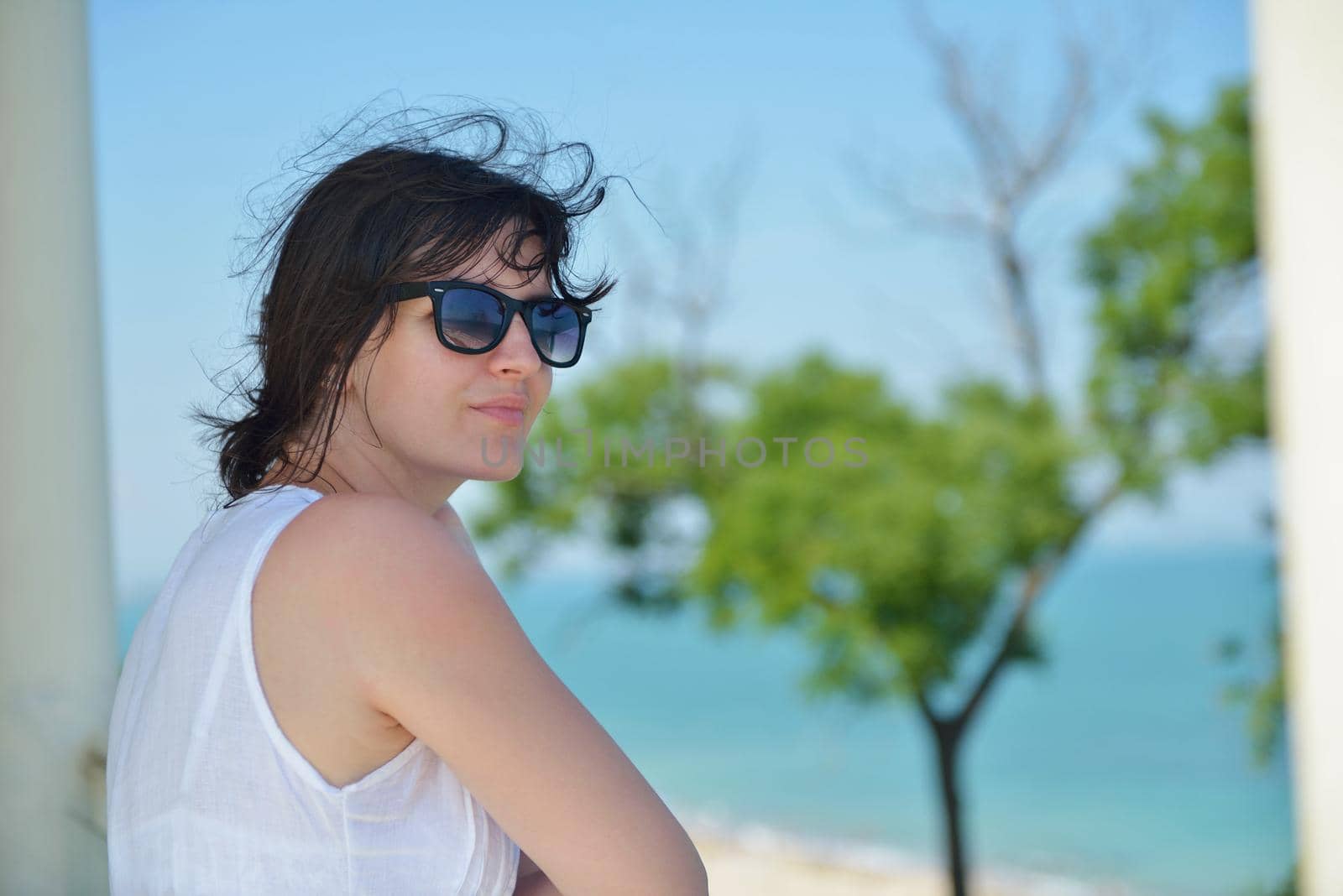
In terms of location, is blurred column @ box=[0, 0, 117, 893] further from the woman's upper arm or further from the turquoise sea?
the turquoise sea

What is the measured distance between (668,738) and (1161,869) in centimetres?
500

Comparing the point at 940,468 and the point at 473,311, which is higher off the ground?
the point at 473,311

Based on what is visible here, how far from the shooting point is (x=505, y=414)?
103 centimetres

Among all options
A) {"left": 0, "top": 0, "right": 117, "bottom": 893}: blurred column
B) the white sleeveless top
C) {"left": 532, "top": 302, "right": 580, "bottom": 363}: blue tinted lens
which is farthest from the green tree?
the white sleeveless top

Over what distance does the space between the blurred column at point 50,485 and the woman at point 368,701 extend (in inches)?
36.0

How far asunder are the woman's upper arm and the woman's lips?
8.9 inches

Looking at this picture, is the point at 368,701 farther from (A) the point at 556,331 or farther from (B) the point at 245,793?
(A) the point at 556,331

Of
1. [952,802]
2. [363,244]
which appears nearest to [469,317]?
[363,244]

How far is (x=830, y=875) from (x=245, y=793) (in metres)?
8.78

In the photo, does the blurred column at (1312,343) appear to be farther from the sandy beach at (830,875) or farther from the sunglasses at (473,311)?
the sandy beach at (830,875)

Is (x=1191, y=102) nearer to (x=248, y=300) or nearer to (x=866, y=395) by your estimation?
(x=866, y=395)

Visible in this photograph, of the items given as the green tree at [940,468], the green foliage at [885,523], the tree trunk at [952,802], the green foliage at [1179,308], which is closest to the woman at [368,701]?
the green tree at [940,468]

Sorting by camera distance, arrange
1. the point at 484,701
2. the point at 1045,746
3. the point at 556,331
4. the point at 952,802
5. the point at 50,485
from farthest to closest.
Answer: the point at 1045,746 < the point at 952,802 < the point at 50,485 < the point at 556,331 < the point at 484,701

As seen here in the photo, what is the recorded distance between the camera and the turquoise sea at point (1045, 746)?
1007 centimetres
